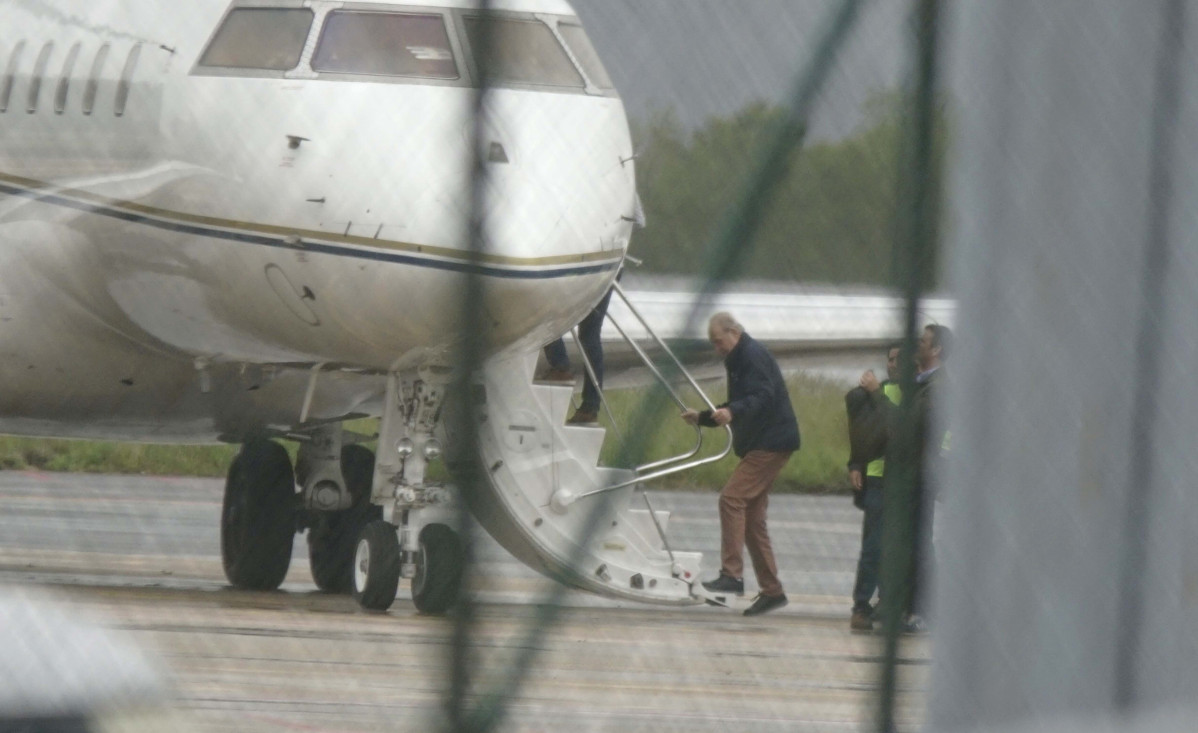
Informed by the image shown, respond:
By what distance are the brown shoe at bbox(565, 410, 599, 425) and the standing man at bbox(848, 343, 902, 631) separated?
0.59 meters

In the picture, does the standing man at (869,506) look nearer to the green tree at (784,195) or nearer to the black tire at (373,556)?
the green tree at (784,195)

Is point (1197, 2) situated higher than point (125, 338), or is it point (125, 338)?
point (1197, 2)

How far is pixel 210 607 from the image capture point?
522 cm

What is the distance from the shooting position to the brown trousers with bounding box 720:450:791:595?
2.97 meters

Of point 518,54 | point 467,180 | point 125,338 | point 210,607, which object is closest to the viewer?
point 467,180

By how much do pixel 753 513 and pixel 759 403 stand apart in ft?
0.69

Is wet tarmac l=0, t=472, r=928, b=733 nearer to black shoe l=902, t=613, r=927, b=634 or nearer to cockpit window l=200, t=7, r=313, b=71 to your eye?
black shoe l=902, t=613, r=927, b=634

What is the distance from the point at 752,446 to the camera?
2988 millimetres

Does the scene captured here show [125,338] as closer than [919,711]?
No

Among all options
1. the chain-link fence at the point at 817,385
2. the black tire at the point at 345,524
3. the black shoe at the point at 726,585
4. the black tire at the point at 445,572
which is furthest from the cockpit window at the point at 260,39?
the black tire at the point at 445,572

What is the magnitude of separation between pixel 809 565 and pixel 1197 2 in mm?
964

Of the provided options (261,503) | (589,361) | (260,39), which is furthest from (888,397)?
(261,503)

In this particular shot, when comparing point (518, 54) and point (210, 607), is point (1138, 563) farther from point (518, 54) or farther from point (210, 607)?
point (210, 607)

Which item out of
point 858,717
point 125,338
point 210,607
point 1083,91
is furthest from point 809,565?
point 125,338
